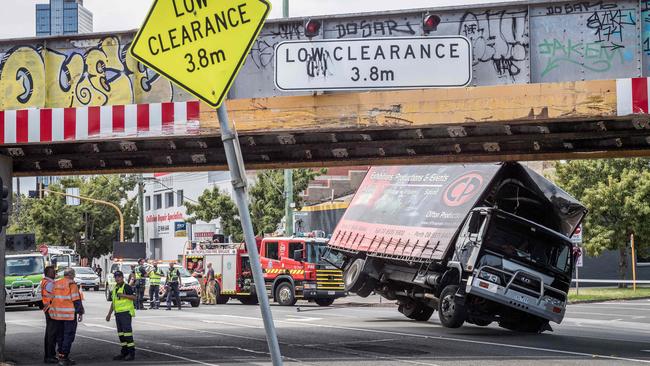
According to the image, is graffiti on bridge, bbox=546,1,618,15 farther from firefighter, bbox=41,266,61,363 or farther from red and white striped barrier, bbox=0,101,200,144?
firefighter, bbox=41,266,61,363

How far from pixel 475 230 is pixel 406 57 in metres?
7.42

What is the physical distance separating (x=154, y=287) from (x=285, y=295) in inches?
184

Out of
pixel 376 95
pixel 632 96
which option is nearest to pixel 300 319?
pixel 376 95

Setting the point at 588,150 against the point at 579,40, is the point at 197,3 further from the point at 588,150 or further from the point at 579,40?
the point at 588,150

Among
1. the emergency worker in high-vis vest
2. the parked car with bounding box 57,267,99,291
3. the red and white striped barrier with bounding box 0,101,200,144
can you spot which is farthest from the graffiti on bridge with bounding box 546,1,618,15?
the parked car with bounding box 57,267,99,291

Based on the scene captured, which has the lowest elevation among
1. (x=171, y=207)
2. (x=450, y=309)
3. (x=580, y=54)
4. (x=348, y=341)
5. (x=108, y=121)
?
(x=348, y=341)

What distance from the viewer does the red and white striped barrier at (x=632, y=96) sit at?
1398 cm

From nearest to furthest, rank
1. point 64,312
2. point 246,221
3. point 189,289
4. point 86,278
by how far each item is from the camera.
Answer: point 246,221 → point 64,312 → point 189,289 → point 86,278

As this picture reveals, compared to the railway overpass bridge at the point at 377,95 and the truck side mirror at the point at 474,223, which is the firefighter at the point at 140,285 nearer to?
the truck side mirror at the point at 474,223

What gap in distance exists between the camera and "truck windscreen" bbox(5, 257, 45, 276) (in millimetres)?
34406

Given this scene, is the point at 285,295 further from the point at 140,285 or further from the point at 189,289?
the point at 140,285

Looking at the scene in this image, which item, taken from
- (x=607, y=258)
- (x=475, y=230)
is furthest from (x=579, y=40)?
(x=607, y=258)

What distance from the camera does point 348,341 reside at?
1953 cm

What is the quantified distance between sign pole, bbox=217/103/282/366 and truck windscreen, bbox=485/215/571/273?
15.5m
